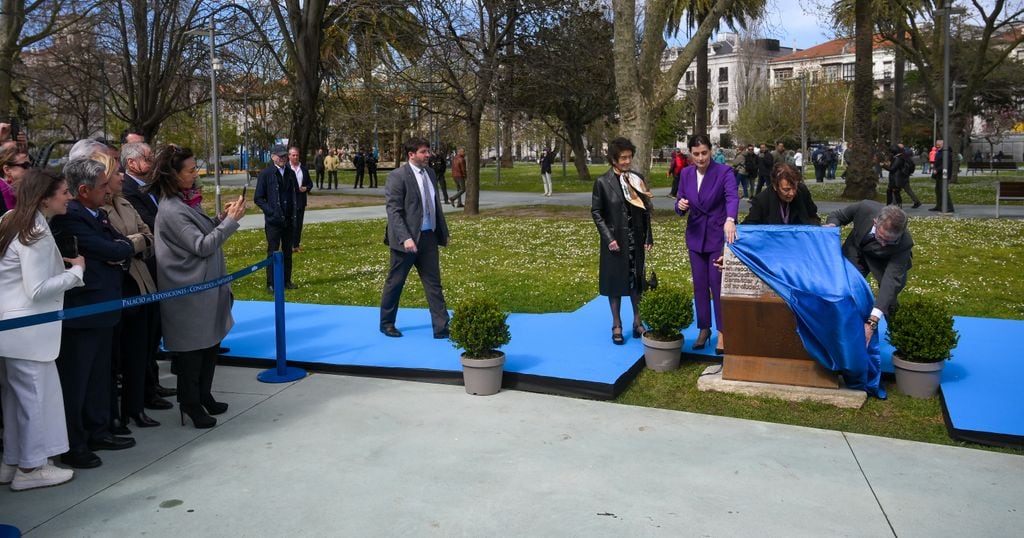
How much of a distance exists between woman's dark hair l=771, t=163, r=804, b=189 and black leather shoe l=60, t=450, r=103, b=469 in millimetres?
5114

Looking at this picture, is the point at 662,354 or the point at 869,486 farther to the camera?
the point at 662,354

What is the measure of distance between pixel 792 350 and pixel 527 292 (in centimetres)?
473

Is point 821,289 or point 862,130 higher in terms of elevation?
point 862,130

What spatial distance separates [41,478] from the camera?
471 cm

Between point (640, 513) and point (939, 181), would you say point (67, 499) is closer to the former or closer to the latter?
point (640, 513)

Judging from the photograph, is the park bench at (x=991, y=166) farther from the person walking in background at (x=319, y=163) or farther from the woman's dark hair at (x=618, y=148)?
the woman's dark hair at (x=618, y=148)

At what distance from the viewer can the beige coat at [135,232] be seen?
5633 mm

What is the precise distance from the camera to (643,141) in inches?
722

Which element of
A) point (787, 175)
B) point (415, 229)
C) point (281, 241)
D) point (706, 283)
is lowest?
point (706, 283)

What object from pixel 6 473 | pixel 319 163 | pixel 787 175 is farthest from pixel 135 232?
pixel 319 163

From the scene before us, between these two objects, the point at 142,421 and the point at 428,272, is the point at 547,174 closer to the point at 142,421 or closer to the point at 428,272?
the point at 428,272

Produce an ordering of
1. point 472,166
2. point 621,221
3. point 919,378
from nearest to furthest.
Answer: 1. point 919,378
2. point 621,221
3. point 472,166

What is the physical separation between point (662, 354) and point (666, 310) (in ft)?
1.27

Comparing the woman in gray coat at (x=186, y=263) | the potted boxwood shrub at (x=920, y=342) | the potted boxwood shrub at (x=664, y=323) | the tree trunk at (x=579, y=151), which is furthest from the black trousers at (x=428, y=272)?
the tree trunk at (x=579, y=151)
